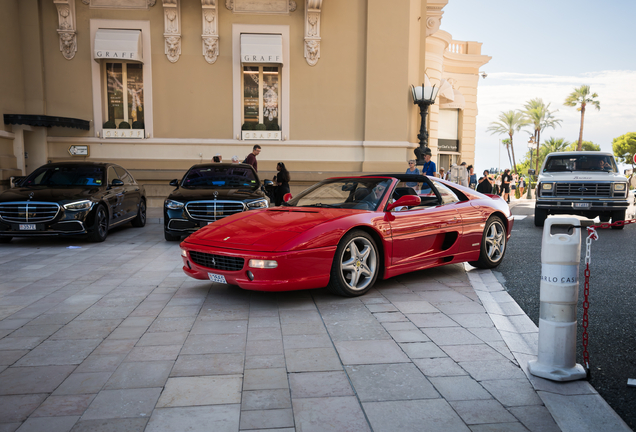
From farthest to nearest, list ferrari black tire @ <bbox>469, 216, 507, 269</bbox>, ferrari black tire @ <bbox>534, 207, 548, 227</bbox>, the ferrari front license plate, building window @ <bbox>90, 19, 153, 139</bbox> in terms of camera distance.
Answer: building window @ <bbox>90, 19, 153, 139</bbox>
ferrari black tire @ <bbox>534, 207, 548, 227</bbox>
ferrari black tire @ <bbox>469, 216, 507, 269</bbox>
the ferrari front license plate

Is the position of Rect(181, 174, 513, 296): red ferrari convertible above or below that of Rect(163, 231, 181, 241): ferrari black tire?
above

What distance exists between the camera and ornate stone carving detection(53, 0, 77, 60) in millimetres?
15523

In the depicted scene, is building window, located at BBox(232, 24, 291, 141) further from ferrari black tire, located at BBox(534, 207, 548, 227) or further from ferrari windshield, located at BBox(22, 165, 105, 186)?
ferrari black tire, located at BBox(534, 207, 548, 227)

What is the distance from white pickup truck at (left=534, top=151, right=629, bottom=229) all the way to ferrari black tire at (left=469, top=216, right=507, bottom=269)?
20.3ft

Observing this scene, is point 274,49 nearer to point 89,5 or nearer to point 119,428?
point 89,5

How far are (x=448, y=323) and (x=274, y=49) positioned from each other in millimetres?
13050

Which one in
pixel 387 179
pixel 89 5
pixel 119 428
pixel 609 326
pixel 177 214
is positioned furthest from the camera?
pixel 89 5

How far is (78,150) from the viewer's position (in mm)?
15938

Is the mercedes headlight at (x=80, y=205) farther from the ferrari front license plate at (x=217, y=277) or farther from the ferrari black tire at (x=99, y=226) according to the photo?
the ferrari front license plate at (x=217, y=277)

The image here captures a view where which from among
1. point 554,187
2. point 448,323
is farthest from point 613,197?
point 448,323

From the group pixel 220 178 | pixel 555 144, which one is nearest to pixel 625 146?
pixel 555 144

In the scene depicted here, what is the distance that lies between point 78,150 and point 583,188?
47.0 feet

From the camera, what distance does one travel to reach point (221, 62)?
16078 mm

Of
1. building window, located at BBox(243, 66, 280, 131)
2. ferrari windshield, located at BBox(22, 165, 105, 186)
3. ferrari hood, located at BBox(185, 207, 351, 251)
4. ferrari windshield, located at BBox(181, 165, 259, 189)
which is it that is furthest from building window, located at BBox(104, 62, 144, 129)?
ferrari hood, located at BBox(185, 207, 351, 251)
